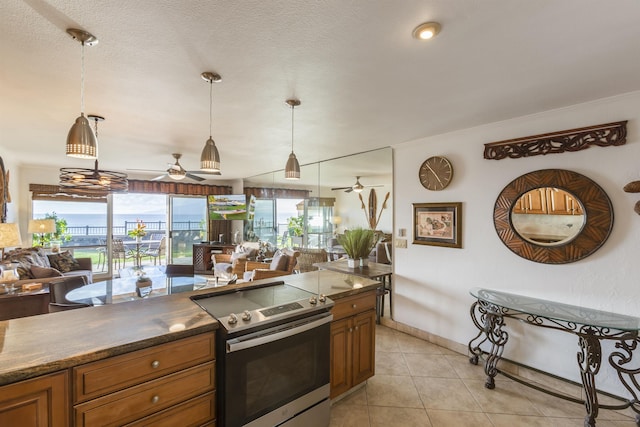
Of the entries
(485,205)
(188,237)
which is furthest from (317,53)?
(188,237)

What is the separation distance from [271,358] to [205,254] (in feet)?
18.9

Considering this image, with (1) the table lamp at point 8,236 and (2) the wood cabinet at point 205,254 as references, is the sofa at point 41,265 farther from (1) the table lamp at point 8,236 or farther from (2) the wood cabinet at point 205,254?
(2) the wood cabinet at point 205,254

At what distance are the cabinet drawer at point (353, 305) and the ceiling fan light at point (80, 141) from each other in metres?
1.84

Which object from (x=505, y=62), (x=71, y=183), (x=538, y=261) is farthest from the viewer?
(x=71, y=183)

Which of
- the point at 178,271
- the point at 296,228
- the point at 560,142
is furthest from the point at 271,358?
the point at 296,228

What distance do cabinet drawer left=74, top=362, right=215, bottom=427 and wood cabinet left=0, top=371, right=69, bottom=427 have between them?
0.20 ft

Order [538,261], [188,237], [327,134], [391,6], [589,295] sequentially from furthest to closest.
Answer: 1. [188,237]
2. [327,134]
3. [538,261]
4. [589,295]
5. [391,6]

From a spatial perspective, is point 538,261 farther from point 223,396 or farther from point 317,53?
point 223,396

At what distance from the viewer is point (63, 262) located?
4938 millimetres

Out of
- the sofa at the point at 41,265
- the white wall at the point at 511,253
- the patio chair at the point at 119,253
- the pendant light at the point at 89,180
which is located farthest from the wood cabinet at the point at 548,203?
the patio chair at the point at 119,253

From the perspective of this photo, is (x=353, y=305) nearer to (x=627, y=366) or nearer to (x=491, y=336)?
(x=491, y=336)

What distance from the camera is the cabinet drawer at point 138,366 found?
1.17 meters

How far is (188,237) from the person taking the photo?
7.21 m

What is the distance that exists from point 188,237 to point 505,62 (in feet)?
24.0
